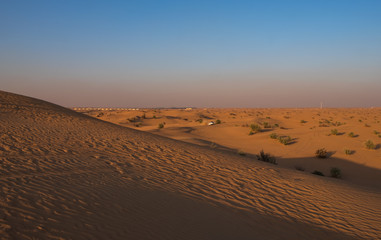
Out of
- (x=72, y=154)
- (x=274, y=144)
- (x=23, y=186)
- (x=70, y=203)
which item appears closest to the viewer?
(x=70, y=203)

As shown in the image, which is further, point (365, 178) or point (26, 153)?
point (365, 178)

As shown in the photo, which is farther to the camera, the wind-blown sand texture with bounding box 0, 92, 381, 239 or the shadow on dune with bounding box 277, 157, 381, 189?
the shadow on dune with bounding box 277, 157, 381, 189

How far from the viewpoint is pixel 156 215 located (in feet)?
16.3

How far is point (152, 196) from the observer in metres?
5.88

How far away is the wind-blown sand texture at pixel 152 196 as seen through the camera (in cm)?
432

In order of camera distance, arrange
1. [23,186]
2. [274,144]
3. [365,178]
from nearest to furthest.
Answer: [23,186] < [365,178] < [274,144]

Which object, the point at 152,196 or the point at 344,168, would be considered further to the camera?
the point at 344,168

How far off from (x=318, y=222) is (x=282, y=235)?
141 centimetres

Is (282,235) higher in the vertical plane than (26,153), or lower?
lower

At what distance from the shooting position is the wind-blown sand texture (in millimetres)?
4324

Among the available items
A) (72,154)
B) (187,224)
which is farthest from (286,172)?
(72,154)

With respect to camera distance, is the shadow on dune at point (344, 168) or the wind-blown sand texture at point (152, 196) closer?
the wind-blown sand texture at point (152, 196)

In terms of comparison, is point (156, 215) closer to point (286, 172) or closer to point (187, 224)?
point (187, 224)

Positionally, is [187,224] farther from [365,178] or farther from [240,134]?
[240,134]
